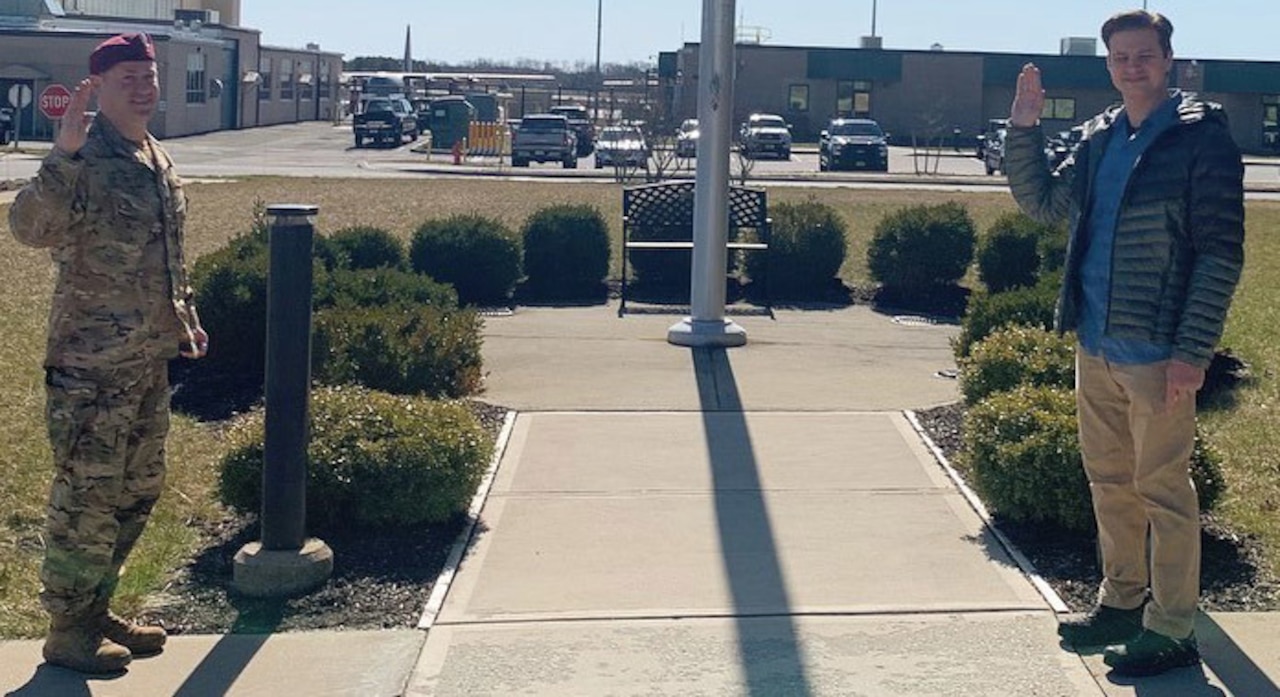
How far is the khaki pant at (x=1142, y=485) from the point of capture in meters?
5.16

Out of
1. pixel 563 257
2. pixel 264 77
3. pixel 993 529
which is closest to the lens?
pixel 993 529

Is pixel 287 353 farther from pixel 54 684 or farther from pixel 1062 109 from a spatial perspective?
pixel 1062 109

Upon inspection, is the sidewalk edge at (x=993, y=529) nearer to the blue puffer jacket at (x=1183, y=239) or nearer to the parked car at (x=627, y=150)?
the blue puffer jacket at (x=1183, y=239)

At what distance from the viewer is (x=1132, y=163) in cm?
525

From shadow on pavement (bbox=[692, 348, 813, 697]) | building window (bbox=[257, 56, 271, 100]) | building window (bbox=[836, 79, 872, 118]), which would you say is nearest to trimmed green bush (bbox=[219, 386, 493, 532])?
shadow on pavement (bbox=[692, 348, 813, 697])

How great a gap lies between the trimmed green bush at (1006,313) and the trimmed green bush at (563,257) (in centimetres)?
494

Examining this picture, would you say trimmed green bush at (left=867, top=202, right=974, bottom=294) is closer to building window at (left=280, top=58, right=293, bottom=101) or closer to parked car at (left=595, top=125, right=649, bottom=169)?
parked car at (left=595, top=125, right=649, bottom=169)

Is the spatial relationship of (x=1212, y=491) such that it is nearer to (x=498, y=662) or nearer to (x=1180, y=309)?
(x=1180, y=309)

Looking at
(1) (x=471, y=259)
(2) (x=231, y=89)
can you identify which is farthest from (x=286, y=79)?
(1) (x=471, y=259)

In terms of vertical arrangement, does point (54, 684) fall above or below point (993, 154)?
below

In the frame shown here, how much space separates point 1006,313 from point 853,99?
63.8 metres

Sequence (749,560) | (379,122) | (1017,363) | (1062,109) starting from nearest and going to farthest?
(749,560) → (1017,363) → (379,122) → (1062,109)

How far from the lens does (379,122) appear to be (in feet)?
196

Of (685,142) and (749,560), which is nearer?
(749,560)
